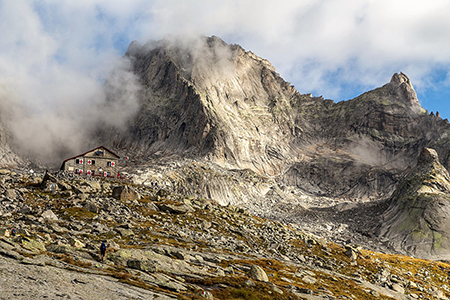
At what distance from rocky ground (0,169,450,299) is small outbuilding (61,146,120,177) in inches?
1692

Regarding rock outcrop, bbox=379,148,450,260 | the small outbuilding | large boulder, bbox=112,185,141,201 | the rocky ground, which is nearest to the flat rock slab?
the rocky ground

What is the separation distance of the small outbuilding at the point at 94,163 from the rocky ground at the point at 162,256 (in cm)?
4296

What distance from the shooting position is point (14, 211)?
171ft

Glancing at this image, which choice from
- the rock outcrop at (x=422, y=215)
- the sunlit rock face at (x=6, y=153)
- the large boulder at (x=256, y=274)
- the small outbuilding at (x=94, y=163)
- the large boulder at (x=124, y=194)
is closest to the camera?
the large boulder at (x=256, y=274)

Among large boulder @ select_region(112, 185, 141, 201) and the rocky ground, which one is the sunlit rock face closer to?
the rocky ground

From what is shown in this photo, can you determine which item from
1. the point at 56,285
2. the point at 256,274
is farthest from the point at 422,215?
the point at 56,285

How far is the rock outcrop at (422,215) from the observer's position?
125 meters

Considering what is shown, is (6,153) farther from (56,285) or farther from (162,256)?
(56,285)

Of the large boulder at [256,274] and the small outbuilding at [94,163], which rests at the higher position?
the small outbuilding at [94,163]

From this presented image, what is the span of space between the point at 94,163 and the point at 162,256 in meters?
92.0

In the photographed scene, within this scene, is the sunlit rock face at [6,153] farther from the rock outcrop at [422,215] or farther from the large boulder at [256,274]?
the rock outcrop at [422,215]

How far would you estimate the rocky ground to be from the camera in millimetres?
25859

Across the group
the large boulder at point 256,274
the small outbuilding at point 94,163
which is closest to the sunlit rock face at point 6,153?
the small outbuilding at point 94,163

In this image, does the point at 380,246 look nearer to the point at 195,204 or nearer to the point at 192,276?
the point at 195,204
